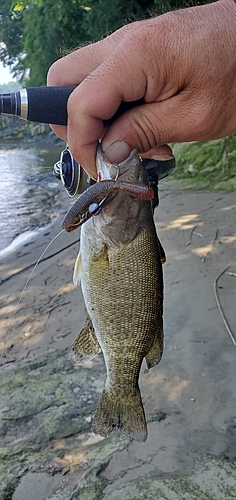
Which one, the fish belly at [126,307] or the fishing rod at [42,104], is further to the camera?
the fish belly at [126,307]

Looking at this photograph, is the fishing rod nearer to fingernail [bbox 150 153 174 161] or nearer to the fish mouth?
the fish mouth

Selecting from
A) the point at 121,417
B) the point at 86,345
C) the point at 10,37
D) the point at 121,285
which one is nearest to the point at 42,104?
the point at 121,285

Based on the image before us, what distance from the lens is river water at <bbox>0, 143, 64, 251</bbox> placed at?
1169 centimetres

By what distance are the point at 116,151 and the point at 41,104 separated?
1.18 ft

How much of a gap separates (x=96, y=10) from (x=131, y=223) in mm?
15184

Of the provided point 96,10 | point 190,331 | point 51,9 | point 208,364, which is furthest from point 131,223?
point 51,9

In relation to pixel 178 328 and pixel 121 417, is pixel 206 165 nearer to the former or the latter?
pixel 178 328

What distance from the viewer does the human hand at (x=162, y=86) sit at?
1.78 m

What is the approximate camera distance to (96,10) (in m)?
15.5

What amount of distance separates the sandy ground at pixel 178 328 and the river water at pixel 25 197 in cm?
180

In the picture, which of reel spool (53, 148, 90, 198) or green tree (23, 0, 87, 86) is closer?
reel spool (53, 148, 90, 198)

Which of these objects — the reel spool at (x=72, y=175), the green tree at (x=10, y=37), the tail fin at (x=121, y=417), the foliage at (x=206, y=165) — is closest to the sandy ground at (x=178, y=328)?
the tail fin at (x=121, y=417)

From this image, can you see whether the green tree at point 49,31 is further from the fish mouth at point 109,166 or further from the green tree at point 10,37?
the fish mouth at point 109,166

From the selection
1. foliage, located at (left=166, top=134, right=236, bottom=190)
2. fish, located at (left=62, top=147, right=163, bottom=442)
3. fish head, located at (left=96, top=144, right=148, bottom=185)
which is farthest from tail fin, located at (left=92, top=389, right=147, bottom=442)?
foliage, located at (left=166, top=134, right=236, bottom=190)
